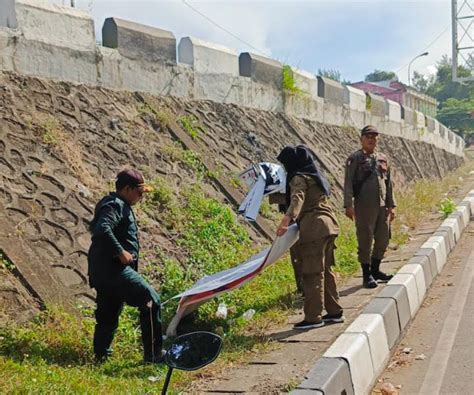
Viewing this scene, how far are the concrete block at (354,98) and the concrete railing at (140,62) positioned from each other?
1687 mm

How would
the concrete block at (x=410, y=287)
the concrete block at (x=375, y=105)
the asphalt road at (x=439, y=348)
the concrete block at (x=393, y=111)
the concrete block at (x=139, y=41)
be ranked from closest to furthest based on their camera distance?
the asphalt road at (x=439, y=348) → the concrete block at (x=410, y=287) → the concrete block at (x=139, y=41) → the concrete block at (x=375, y=105) → the concrete block at (x=393, y=111)

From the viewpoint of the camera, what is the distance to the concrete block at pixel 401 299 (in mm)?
5793

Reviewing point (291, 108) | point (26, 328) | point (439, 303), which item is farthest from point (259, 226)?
point (291, 108)

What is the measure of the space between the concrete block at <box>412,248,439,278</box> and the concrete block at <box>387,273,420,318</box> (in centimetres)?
129

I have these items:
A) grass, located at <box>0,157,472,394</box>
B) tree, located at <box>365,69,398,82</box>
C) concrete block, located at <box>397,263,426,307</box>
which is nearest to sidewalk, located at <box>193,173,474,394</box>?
grass, located at <box>0,157,472,394</box>

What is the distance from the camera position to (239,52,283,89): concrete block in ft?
40.9

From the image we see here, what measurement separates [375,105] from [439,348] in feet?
51.4

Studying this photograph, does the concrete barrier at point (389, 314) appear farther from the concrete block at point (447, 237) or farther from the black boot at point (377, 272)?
the concrete block at point (447, 237)

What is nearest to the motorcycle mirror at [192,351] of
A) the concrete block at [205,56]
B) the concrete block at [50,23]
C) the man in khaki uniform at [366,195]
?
the man in khaki uniform at [366,195]

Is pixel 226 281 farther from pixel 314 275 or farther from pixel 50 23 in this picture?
pixel 50 23

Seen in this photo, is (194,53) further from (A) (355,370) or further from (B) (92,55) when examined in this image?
(A) (355,370)

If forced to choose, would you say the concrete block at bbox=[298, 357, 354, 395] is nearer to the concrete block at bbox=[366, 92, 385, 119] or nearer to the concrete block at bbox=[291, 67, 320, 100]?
the concrete block at bbox=[291, 67, 320, 100]

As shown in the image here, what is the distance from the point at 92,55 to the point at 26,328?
4.79 meters

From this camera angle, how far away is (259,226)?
8703mm
